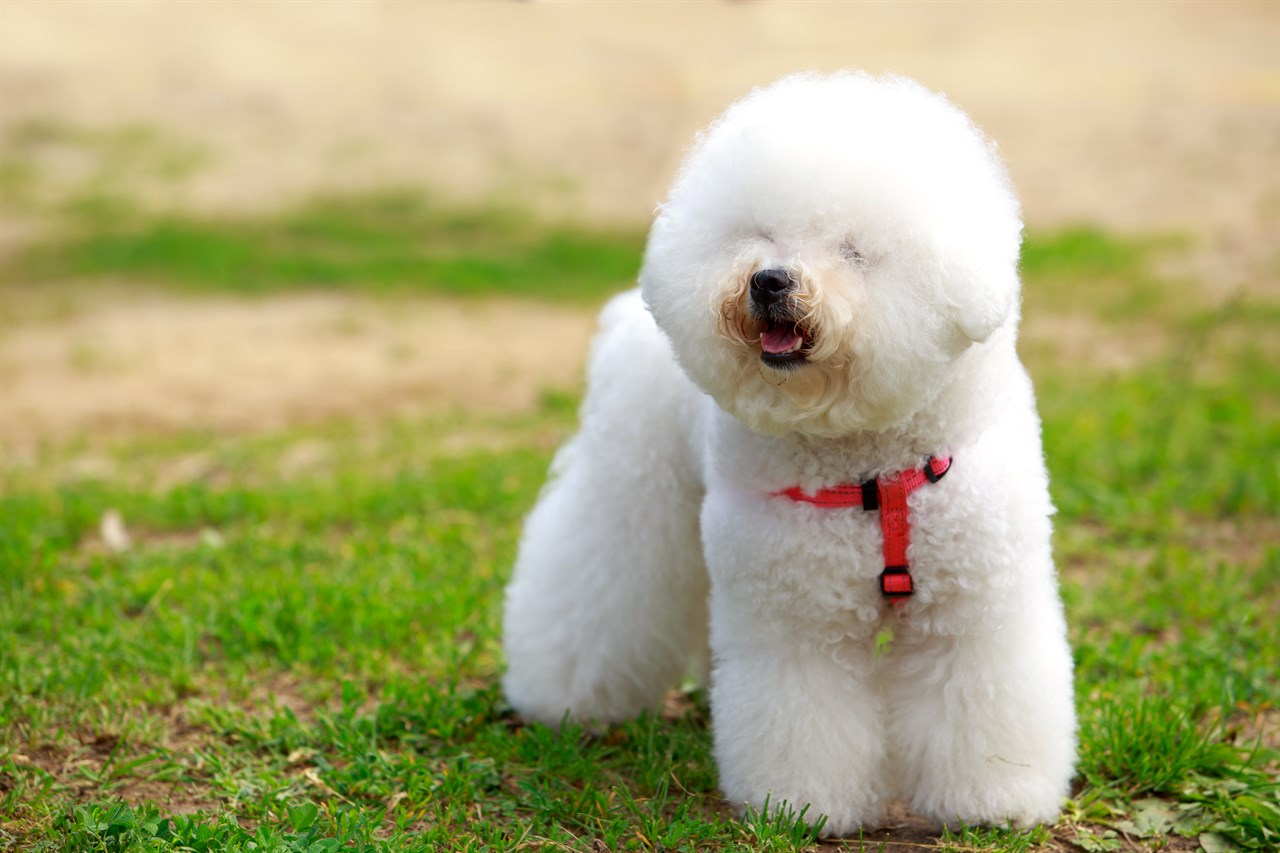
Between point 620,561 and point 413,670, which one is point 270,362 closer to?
point 413,670

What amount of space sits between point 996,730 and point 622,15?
17743 mm

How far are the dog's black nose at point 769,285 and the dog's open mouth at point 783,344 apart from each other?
5 centimetres

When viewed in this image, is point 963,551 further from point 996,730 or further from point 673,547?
point 673,547

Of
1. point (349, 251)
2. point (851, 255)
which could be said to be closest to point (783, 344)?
point (851, 255)

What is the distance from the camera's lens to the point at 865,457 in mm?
2561

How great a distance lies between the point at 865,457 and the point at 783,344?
41 centimetres

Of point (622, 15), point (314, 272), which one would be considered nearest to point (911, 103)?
point (314, 272)

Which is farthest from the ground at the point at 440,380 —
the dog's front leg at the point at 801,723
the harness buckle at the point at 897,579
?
the harness buckle at the point at 897,579

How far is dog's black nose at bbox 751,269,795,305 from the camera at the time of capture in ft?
7.38

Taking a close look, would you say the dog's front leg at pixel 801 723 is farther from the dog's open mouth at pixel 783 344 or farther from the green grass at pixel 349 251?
the green grass at pixel 349 251

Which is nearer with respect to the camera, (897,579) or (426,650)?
(897,579)

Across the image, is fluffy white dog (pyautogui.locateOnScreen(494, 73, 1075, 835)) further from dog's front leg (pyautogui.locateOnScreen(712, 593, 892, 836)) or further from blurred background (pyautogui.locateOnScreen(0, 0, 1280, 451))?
blurred background (pyautogui.locateOnScreen(0, 0, 1280, 451))

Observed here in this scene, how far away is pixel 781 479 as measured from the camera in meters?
2.59

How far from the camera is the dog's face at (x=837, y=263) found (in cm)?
226
